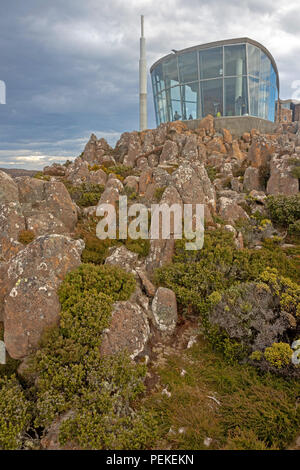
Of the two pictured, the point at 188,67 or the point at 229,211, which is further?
the point at 188,67

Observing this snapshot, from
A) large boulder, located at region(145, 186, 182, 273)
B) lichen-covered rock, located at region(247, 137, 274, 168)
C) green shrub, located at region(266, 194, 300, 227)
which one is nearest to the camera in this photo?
large boulder, located at region(145, 186, 182, 273)

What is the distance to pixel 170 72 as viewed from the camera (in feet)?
163

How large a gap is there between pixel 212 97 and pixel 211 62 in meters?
5.67

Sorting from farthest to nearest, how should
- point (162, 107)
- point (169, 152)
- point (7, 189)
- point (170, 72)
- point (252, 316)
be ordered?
point (162, 107) < point (170, 72) < point (169, 152) < point (7, 189) < point (252, 316)

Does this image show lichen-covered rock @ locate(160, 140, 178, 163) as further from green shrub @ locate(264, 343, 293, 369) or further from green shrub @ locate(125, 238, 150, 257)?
green shrub @ locate(264, 343, 293, 369)

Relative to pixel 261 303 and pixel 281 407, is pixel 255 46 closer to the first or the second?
pixel 261 303

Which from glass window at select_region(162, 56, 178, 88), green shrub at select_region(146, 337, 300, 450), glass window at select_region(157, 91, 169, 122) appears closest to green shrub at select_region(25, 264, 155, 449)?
green shrub at select_region(146, 337, 300, 450)

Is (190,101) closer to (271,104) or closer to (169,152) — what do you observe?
(271,104)

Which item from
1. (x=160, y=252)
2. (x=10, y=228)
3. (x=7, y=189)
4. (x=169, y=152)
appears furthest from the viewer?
(x=169, y=152)

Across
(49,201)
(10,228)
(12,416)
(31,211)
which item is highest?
(49,201)

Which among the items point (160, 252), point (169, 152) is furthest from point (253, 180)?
point (160, 252)

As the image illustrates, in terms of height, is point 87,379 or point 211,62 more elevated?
point 211,62

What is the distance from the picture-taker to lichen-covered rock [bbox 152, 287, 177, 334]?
26.1 feet

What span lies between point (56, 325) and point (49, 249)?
84.8 inches
